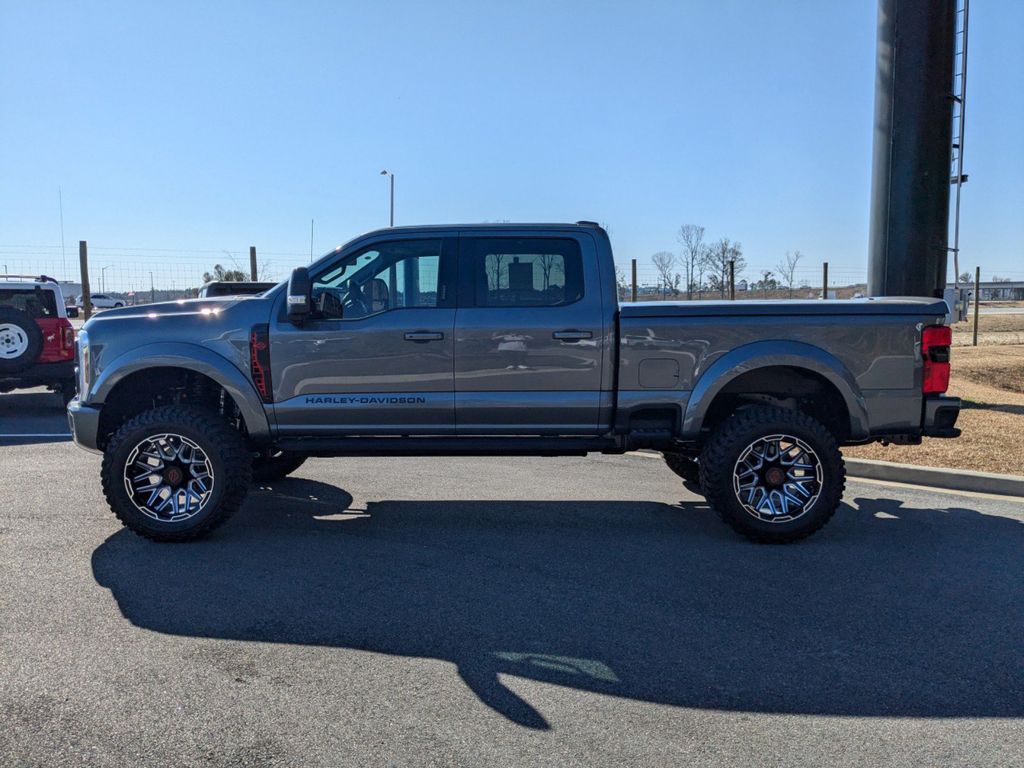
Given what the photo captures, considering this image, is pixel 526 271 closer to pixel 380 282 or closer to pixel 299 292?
pixel 380 282

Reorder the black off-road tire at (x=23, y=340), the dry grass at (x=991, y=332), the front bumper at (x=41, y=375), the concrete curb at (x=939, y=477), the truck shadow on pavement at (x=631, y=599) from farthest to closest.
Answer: the dry grass at (x=991, y=332) → the front bumper at (x=41, y=375) → the black off-road tire at (x=23, y=340) → the concrete curb at (x=939, y=477) → the truck shadow on pavement at (x=631, y=599)

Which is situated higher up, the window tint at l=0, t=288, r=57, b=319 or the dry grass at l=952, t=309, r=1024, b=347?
the window tint at l=0, t=288, r=57, b=319

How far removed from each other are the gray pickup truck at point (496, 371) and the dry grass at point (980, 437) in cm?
178

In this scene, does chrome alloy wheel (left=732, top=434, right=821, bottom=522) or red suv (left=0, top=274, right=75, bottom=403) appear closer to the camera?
chrome alloy wheel (left=732, top=434, right=821, bottom=522)

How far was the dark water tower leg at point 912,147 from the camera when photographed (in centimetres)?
1095

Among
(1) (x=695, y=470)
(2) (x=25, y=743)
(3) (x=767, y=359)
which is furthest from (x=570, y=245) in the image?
(2) (x=25, y=743)

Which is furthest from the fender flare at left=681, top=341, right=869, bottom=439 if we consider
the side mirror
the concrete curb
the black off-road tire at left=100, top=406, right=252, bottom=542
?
the black off-road tire at left=100, top=406, right=252, bottom=542

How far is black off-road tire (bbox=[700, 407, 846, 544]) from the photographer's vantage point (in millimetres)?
5898

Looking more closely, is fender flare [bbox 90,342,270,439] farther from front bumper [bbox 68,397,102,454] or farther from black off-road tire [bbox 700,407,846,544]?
black off-road tire [bbox 700,407,846,544]

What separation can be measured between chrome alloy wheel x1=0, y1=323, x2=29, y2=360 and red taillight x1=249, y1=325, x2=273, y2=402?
7.14 metres

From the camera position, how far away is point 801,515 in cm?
594

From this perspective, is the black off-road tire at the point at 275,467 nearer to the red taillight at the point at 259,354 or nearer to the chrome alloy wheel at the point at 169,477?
the chrome alloy wheel at the point at 169,477

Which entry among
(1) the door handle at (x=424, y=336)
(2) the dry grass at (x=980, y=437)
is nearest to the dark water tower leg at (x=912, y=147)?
(2) the dry grass at (x=980, y=437)

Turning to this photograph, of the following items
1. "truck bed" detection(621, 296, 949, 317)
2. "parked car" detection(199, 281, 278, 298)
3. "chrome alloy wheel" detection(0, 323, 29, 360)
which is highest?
"parked car" detection(199, 281, 278, 298)
